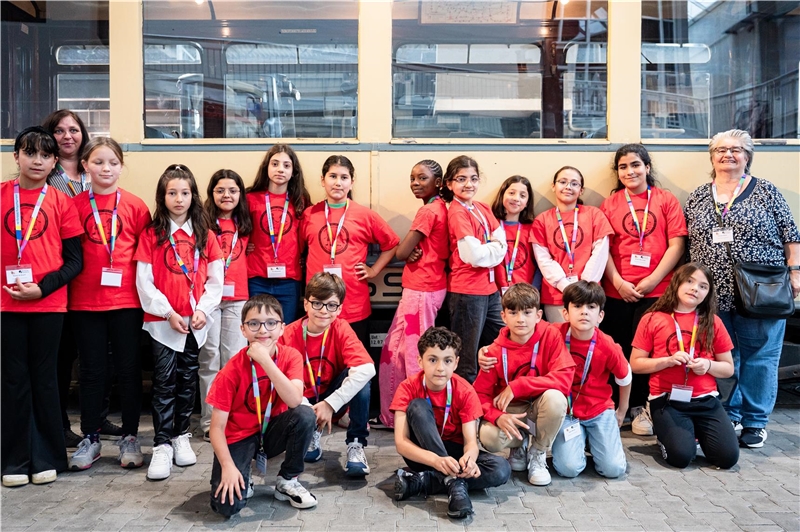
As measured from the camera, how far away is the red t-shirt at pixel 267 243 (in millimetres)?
4223

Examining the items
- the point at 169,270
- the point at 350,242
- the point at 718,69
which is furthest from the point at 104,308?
the point at 718,69

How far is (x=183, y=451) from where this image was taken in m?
3.65

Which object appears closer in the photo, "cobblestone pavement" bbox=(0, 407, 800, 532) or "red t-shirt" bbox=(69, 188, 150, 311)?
"cobblestone pavement" bbox=(0, 407, 800, 532)

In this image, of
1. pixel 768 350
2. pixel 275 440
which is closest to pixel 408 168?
pixel 275 440

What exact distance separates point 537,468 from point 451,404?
577 millimetres

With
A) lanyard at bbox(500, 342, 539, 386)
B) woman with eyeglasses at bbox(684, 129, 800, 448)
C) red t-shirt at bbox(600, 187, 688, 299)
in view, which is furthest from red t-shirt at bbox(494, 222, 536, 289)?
woman with eyeglasses at bbox(684, 129, 800, 448)

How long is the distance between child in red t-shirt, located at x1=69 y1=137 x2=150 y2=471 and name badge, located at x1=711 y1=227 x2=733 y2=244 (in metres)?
3.34

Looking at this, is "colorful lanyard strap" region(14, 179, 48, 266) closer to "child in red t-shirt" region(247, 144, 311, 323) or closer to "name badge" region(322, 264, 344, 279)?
"child in red t-shirt" region(247, 144, 311, 323)

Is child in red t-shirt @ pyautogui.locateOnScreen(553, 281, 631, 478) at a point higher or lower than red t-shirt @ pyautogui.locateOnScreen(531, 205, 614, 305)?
lower

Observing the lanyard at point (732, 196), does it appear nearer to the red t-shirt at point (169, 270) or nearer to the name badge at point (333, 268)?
the name badge at point (333, 268)

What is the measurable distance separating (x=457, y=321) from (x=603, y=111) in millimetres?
1681

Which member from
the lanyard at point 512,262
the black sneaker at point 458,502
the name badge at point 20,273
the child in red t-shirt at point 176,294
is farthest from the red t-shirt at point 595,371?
the name badge at point 20,273

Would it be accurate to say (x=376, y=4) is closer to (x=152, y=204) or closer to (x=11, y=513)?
(x=152, y=204)

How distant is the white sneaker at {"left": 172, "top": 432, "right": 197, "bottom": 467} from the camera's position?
11.9ft
